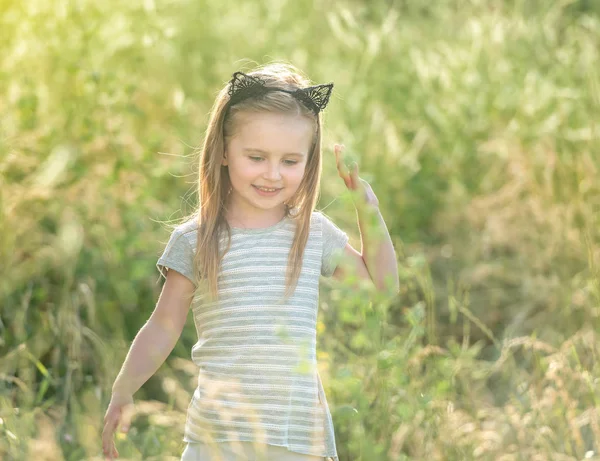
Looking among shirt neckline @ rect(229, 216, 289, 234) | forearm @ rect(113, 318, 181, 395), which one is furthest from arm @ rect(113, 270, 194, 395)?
shirt neckline @ rect(229, 216, 289, 234)

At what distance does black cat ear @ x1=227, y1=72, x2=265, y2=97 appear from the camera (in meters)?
2.46

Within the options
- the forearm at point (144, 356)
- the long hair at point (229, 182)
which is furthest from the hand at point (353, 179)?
the forearm at point (144, 356)

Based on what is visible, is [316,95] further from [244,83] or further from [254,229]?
[254,229]

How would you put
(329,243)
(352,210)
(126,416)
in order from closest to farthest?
1. (126,416)
2. (329,243)
3. (352,210)

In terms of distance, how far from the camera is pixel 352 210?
355 centimetres

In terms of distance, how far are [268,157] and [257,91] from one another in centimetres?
17

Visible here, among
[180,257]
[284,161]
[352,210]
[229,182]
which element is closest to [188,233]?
[180,257]

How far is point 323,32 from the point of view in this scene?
602cm

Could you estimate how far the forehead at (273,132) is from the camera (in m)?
2.38

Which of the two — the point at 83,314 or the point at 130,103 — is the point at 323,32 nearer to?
the point at 130,103

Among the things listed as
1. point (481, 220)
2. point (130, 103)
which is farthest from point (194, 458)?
point (481, 220)

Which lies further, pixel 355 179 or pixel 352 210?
pixel 352 210

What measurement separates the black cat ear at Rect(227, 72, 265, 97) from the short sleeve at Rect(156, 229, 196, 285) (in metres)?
0.37

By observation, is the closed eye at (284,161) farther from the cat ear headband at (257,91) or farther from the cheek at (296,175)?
the cat ear headband at (257,91)
